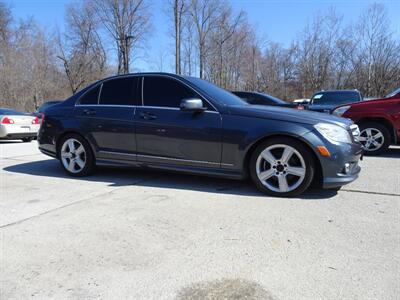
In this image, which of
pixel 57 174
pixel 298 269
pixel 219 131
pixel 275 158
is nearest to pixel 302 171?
pixel 275 158

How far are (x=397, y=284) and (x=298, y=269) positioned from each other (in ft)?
2.07

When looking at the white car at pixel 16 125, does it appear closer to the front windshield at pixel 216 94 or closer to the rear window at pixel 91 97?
the rear window at pixel 91 97

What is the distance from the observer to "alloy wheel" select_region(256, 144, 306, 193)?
4.08 metres

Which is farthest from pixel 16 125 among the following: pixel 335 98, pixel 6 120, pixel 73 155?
pixel 335 98

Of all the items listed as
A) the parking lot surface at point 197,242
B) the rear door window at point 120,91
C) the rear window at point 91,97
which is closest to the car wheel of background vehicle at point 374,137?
the parking lot surface at point 197,242

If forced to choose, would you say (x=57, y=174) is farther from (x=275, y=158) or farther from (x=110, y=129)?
(x=275, y=158)

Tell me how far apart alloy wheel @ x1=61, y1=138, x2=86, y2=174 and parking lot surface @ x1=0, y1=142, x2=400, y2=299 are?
646 mm

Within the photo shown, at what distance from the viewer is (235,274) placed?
2.40m

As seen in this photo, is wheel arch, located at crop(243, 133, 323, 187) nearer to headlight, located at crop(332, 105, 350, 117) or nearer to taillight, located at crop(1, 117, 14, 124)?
headlight, located at crop(332, 105, 350, 117)

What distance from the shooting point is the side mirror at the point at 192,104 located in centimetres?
429

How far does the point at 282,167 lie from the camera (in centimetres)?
413

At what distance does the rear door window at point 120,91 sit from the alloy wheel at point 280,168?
207cm

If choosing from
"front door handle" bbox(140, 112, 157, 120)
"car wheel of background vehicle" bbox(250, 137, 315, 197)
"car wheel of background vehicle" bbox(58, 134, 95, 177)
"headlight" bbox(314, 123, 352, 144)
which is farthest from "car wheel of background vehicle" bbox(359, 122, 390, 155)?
"car wheel of background vehicle" bbox(58, 134, 95, 177)

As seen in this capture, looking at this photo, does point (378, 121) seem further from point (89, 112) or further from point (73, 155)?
point (73, 155)
